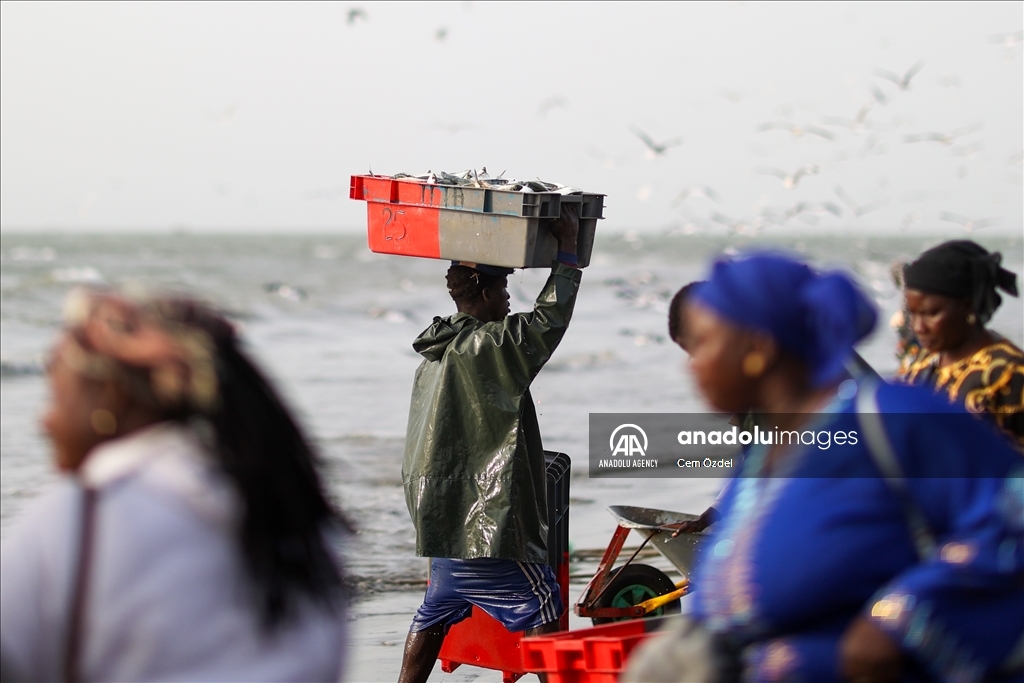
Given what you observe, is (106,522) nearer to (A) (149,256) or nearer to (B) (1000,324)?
(B) (1000,324)

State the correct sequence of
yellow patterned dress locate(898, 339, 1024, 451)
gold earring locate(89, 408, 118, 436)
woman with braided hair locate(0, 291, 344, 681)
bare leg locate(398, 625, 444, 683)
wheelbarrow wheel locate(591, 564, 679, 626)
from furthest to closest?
wheelbarrow wheel locate(591, 564, 679, 626) < bare leg locate(398, 625, 444, 683) < yellow patterned dress locate(898, 339, 1024, 451) < gold earring locate(89, 408, 118, 436) < woman with braided hair locate(0, 291, 344, 681)

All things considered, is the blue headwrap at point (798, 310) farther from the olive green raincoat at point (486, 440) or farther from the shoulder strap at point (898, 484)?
the olive green raincoat at point (486, 440)

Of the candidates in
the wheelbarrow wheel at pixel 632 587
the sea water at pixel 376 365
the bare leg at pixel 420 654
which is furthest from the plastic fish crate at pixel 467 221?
the wheelbarrow wheel at pixel 632 587

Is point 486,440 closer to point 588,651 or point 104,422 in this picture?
point 588,651

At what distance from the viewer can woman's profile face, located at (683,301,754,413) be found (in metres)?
2.04

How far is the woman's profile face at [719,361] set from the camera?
2.04m

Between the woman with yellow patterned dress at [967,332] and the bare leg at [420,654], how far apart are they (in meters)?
2.09

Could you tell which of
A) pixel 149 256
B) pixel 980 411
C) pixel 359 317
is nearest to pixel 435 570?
pixel 980 411

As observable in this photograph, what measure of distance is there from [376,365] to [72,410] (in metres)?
15.8

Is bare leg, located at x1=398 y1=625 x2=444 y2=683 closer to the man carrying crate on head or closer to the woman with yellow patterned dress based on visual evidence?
the man carrying crate on head

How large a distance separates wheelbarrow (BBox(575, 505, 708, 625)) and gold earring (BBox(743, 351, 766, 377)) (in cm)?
302

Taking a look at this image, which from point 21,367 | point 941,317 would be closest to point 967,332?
point 941,317

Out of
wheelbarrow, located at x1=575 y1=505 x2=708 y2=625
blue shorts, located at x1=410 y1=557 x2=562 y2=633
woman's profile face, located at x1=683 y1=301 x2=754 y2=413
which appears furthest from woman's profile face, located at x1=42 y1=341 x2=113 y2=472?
wheelbarrow, located at x1=575 y1=505 x2=708 y2=625

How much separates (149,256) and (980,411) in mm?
48265
